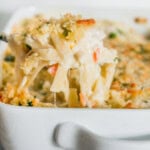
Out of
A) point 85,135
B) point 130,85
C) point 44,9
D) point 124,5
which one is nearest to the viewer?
point 85,135

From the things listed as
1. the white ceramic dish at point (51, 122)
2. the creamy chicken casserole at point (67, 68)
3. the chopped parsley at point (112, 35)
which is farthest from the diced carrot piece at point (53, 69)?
the chopped parsley at point (112, 35)

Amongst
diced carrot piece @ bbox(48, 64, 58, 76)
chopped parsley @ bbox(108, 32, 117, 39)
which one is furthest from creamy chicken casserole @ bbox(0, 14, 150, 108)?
chopped parsley @ bbox(108, 32, 117, 39)

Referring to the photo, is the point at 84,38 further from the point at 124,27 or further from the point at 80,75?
the point at 124,27

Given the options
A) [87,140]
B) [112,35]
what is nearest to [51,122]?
[87,140]

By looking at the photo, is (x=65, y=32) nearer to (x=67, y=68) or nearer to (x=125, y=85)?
(x=67, y=68)

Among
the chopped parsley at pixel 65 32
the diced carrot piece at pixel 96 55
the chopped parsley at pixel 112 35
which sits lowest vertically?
the chopped parsley at pixel 112 35

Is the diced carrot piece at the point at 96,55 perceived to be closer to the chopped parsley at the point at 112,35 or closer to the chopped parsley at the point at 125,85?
the chopped parsley at the point at 125,85

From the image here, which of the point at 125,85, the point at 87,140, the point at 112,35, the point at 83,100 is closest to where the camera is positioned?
the point at 87,140

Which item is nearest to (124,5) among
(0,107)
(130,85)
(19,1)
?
(19,1)
